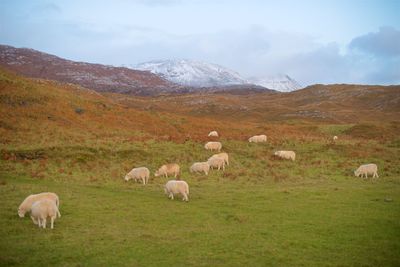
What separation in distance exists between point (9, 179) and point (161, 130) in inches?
1117

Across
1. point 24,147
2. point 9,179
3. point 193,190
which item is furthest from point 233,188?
point 24,147

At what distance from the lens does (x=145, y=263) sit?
14438mm

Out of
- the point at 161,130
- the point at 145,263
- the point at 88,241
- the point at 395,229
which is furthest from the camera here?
the point at 161,130

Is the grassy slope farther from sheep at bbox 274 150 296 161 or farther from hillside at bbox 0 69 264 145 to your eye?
sheep at bbox 274 150 296 161

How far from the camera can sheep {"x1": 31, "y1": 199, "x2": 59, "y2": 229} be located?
18078mm

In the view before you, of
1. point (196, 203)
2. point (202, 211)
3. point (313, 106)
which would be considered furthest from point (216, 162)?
point (313, 106)

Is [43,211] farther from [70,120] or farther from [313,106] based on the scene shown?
[313,106]

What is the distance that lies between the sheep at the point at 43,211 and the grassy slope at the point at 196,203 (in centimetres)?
54

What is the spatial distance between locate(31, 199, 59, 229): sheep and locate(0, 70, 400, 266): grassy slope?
1.78ft

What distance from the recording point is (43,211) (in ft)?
59.4

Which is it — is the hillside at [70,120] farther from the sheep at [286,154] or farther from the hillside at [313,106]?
the hillside at [313,106]

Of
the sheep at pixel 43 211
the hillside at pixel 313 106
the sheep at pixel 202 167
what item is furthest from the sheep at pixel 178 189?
the hillside at pixel 313 106

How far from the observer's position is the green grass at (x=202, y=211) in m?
15.2

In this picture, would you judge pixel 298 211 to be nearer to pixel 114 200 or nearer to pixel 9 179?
pixel 114 200
